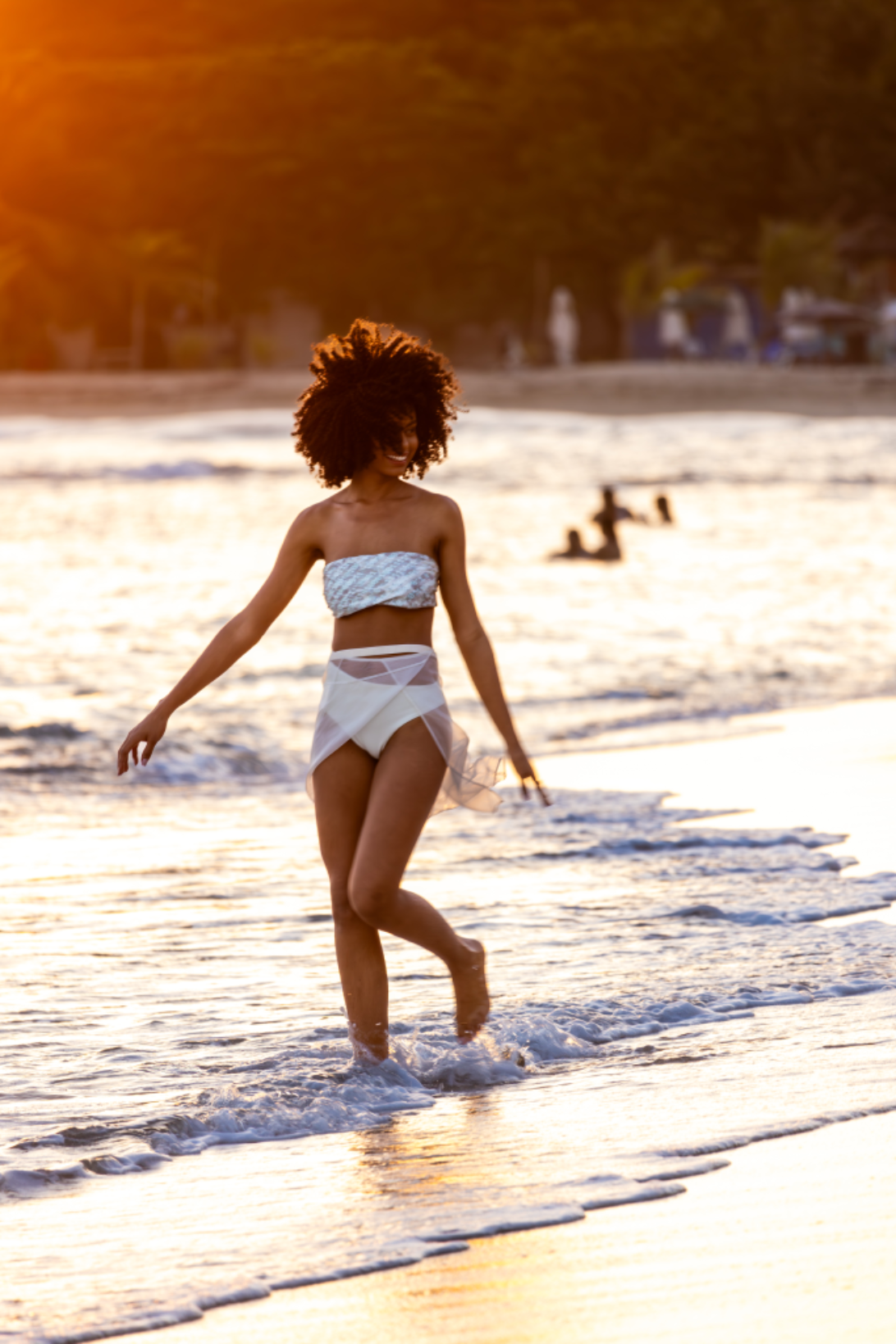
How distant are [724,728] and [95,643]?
5.23 m

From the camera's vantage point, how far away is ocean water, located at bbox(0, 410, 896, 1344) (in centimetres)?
350

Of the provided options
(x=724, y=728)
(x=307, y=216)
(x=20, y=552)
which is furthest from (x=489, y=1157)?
(x=307, y=216)

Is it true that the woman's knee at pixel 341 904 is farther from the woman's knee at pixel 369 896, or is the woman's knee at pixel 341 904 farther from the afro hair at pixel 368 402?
the afro hair at pixel 368 402

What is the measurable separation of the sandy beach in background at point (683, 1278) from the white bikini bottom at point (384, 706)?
1.10 m

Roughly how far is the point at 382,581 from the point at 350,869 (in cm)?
63

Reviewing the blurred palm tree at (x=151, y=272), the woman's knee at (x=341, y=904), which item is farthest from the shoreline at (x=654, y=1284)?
Answer: the blurred palm tree at (x=151, y=272)

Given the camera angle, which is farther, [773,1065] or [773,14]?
[773,14]

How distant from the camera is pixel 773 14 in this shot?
81562 millimetres


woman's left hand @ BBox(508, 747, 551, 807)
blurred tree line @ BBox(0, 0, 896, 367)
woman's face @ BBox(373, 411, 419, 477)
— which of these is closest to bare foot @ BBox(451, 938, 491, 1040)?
woman's left hand @ BBox(508, 747, 551, 807)

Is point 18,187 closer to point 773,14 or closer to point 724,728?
point 773,14

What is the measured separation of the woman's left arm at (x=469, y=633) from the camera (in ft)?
14.0

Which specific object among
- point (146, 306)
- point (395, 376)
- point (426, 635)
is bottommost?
point (426, 635)

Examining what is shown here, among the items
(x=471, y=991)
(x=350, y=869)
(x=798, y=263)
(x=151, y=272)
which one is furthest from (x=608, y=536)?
(x=151, y=272)

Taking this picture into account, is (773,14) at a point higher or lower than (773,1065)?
higher
